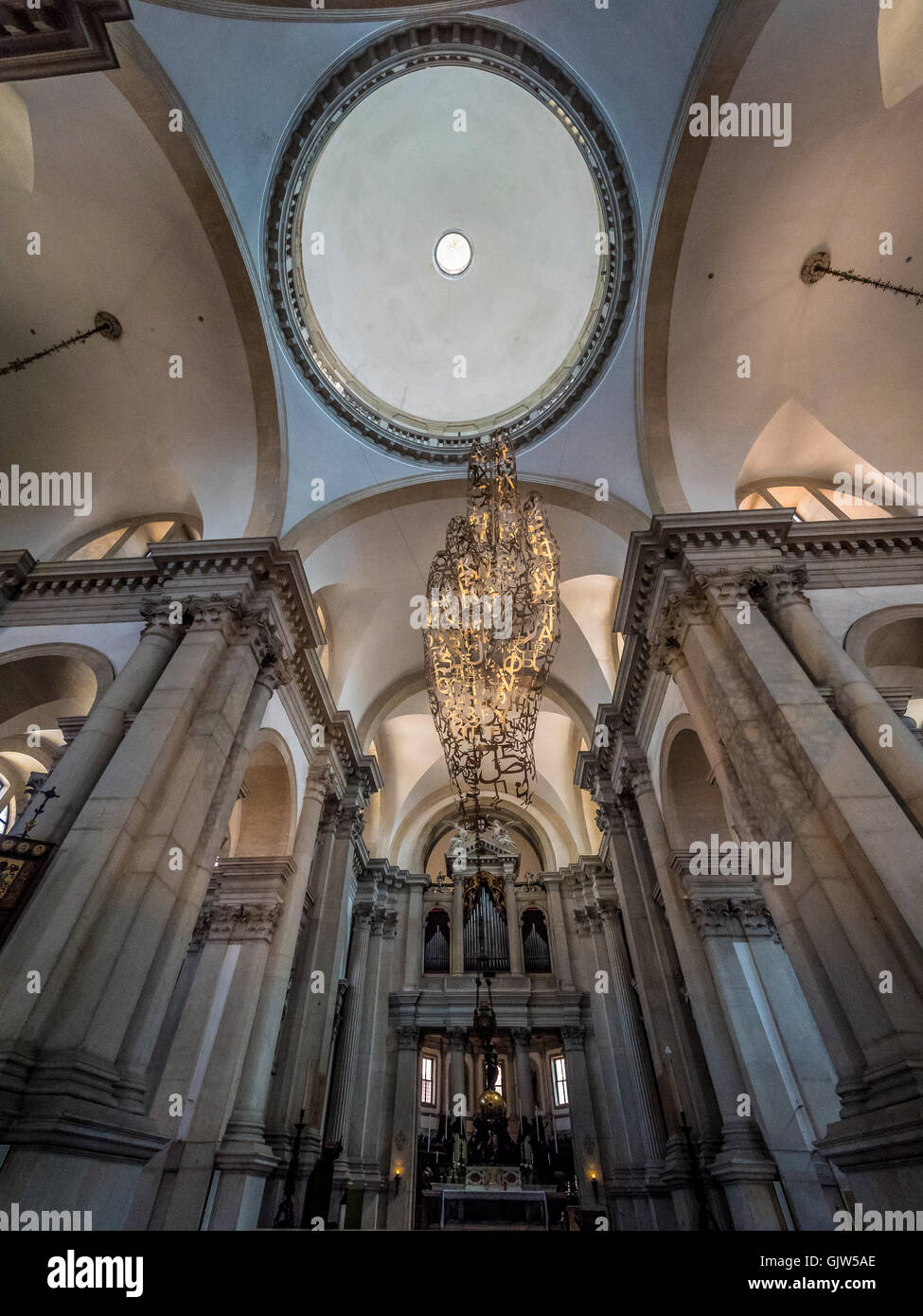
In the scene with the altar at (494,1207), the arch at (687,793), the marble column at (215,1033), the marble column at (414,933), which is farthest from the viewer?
the marble column at (414,933)

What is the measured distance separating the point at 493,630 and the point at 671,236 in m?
5.82

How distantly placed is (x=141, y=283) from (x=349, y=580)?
526 cm

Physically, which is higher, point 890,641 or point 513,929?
point 513,929

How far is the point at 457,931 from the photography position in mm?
18000

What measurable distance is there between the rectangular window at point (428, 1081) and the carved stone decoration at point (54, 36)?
20.8 metres

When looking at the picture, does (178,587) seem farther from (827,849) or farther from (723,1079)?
(723,1079)

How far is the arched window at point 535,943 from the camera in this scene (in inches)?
694

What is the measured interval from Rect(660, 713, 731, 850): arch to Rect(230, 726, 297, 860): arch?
5684 mm

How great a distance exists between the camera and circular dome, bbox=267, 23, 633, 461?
8.64 meters

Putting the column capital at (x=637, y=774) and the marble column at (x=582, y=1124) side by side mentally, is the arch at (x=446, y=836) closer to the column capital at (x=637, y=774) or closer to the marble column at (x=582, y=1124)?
the marble column at (x=582, y=1124)

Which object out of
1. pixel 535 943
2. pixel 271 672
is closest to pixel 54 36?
pixel 271 672

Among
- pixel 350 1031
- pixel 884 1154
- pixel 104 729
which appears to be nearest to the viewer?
Result: pixel 884 1154

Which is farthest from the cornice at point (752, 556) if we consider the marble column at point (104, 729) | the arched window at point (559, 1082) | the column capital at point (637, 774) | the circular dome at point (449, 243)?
the arched window at point (559, 1082)

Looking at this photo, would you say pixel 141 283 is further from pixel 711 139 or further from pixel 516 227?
pixel 711 139
